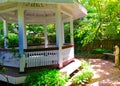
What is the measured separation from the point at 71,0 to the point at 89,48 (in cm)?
1277

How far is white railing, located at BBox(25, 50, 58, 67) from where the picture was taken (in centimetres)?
781

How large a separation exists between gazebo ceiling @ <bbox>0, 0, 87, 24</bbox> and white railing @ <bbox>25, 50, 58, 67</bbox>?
69.6 inches

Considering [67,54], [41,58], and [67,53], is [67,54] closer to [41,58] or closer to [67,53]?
[67,53]

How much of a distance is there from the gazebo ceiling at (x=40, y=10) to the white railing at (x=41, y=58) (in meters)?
1.77

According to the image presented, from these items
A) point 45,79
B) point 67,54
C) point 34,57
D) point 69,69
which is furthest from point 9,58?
point 67,54

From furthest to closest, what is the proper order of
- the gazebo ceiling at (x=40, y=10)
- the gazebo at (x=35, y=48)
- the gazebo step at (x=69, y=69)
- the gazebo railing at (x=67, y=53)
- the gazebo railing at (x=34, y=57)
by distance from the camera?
the gazebo railing at (x=67, y=53) < the gazebo step at (x=69, y=69) < the gazebo railing at (x=34, y=57) < the gazebo at (x=35, y=48) < the gazebo ceiling at (x=40, y=10)

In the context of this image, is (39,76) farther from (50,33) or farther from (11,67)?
(50,33)

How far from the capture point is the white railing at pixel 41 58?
7.81m

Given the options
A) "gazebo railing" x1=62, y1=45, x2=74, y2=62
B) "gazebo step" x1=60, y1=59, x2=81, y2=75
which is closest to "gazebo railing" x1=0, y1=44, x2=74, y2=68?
"gazebo railing" x1=62, y1=45, x2=74, y2=62

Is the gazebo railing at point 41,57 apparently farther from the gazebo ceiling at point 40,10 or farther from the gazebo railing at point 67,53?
the gazebo ceiling at point 40,10

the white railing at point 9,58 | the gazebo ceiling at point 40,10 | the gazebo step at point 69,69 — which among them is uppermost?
the gazebo ceiling at point 40,10

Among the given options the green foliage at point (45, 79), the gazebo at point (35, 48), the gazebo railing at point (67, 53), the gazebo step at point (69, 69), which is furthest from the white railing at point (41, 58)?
the green foliage at point (45, 79)

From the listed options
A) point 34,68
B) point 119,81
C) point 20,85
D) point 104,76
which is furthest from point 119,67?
point 20,85

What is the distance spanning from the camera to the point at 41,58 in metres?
8.09
